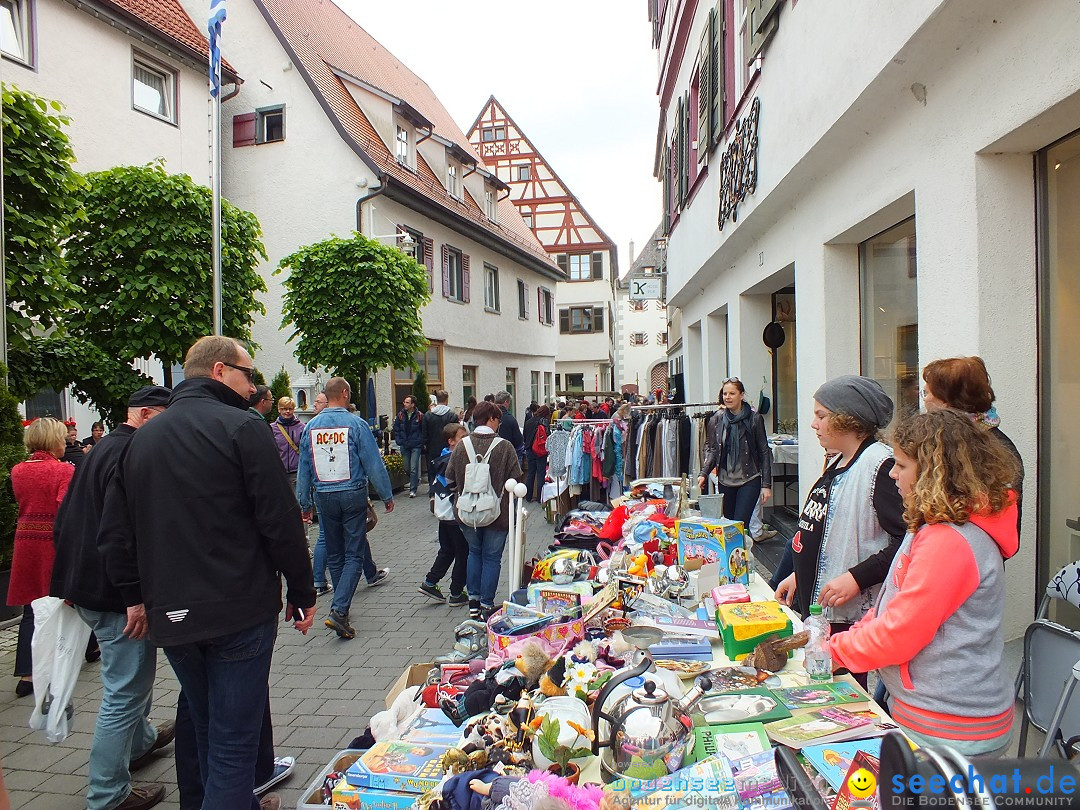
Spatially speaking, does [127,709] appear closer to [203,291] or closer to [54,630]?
[54,630]

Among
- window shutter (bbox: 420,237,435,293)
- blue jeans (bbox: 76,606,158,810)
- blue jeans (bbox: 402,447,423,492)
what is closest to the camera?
blue jeans (bbox: 76,606,158,810)

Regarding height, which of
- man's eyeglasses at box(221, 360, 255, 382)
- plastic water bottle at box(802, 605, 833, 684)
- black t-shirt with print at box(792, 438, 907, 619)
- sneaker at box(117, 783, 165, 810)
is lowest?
sneaker at box(117, 783, 165, 810)

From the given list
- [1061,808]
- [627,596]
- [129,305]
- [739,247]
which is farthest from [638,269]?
[1061,808]

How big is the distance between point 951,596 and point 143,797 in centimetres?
347

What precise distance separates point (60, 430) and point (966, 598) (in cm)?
505

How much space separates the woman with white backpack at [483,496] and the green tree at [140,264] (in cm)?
541

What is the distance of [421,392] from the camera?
16.9 metres

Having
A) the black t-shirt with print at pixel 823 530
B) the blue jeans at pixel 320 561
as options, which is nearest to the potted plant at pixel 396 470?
the blue jeans at pixel 320 561

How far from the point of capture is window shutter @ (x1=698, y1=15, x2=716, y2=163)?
902 cm

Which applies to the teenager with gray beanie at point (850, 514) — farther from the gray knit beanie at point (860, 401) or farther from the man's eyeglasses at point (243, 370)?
the man's eyeglasses at point (243, 370)

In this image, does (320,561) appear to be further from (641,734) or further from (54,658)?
(641,734)

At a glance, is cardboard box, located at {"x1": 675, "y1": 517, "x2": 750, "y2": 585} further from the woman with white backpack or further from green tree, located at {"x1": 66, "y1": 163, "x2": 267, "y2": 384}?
green tree, located at {"x1": 66, "y1": 163, "x2": 267, "y2": 384}

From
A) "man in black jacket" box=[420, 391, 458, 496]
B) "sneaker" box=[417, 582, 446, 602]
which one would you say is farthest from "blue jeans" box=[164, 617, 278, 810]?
"man in black jacket" box=[420, 391, 458, 496]

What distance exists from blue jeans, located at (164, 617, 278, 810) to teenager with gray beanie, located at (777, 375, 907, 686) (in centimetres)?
224
